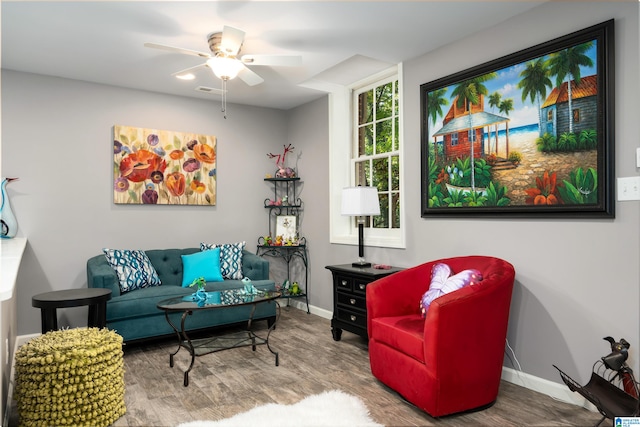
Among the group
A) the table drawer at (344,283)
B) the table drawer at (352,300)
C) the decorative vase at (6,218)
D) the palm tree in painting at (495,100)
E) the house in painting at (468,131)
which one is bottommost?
the table drawer at (352,300)

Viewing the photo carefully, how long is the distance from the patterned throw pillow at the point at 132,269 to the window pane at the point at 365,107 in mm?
2683

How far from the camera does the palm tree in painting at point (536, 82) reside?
9.29 ft

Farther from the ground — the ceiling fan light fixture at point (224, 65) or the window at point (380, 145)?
the ceiling fan light fixture at point (224, 65)


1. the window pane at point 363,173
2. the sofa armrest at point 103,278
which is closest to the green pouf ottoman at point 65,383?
the sofa armrest at point 103,278

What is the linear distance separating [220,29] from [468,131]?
2013 millimetres

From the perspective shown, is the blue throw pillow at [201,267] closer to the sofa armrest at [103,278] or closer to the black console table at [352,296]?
the sofa armrest at [103,278]

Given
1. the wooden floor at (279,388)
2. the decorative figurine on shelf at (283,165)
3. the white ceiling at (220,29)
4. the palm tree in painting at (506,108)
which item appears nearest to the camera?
the wooden floor at (279,388)

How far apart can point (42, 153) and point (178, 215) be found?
4.67 ft

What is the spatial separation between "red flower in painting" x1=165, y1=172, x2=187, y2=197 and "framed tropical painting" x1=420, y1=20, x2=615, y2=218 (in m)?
2.70

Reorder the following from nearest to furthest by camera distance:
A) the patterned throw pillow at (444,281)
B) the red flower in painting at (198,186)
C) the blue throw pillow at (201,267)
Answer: the patterned throw pillow at (444,281), the blue throw pillow at (201,267), the red flower in painting at (198,186)

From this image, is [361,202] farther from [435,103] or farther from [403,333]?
[403,333]

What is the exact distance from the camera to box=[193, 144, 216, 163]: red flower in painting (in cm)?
500

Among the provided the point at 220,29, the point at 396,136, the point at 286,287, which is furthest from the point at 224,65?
the point at 286,287

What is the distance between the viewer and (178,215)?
4898 millimetres
